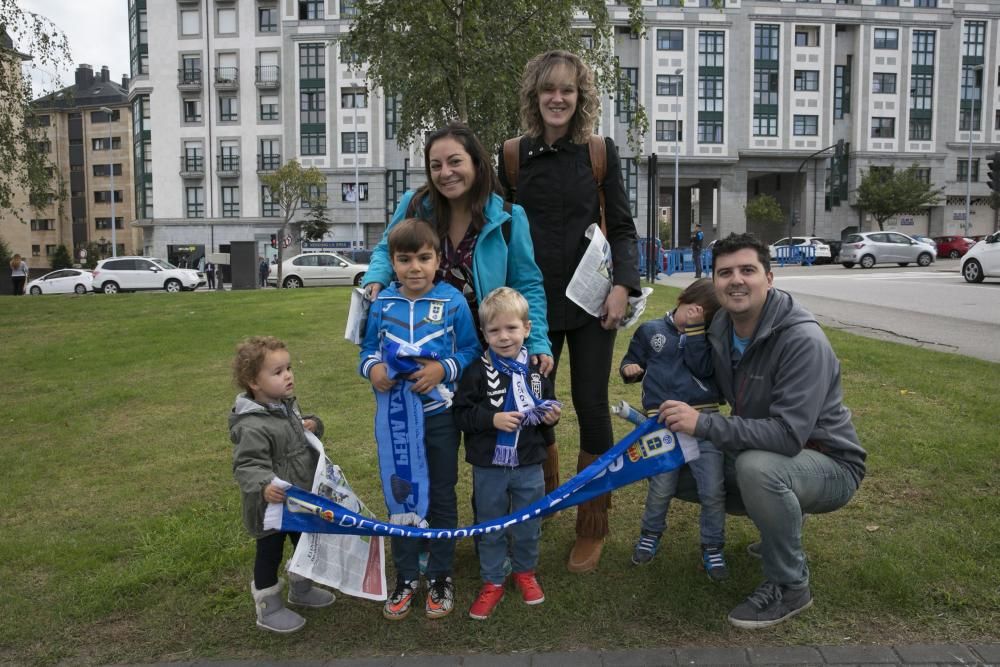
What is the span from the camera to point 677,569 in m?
3.67

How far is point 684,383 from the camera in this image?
144 inches

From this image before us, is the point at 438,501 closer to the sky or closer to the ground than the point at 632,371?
closer to the ground

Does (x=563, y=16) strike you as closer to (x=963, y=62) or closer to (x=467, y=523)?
(x=467, y=523)

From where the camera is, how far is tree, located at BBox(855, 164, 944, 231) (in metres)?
55.1

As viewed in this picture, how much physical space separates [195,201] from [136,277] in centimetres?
2795

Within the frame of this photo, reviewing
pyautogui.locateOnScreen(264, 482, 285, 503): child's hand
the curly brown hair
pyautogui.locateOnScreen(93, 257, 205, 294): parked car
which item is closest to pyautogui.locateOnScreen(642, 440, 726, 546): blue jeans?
pyautogui.locateOnScreen(264, 482, 285, 503): child's hand

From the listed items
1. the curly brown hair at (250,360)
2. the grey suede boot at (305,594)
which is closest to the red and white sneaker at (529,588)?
the grey suede boot at (305,594)

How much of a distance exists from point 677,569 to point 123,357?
31.2 feet

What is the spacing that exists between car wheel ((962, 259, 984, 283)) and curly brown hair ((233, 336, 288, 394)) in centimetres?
2338

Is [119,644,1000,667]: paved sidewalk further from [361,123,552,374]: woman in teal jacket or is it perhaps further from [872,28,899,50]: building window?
[872,28,899,50]: building window

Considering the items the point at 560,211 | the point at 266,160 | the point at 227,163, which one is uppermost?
the point at 266,160

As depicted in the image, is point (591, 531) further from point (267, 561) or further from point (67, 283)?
point (67, 283)

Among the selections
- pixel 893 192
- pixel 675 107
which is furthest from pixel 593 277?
pixel 893 192

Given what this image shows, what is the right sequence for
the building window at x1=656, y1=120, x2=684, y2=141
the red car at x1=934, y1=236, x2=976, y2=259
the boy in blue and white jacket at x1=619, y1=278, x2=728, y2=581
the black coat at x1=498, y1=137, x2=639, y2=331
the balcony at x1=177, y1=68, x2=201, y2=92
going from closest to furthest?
the boy in blue and white jacket at x1=619, y1=278, x2=728, y2=581 < the black coat at x1=498, y1=137, x2=639, y2=331 < the red car at x1=934, y1=236, x2=976, y2=259 < the building window at x1=656, y1=120, x2=684, y2=141 < the balcony at x1=177, y1=68, x2=201, y2=92
